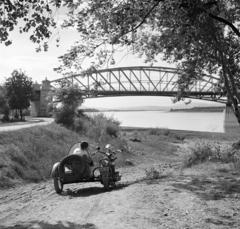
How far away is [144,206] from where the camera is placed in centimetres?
695

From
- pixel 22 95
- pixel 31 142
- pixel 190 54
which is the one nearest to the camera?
pixel 190 54

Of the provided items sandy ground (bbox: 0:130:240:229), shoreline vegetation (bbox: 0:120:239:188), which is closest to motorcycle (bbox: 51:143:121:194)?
sandy ground (bbox: 0:130:240:229)

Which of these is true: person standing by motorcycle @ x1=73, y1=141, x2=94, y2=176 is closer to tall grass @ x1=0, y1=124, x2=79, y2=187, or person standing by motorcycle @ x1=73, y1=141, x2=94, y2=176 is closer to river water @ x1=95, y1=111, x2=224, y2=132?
tall grass @ x1=0, y1=124, x2=79, y2=187

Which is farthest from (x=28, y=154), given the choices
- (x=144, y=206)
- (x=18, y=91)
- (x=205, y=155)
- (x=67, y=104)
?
(x=18, y=91)

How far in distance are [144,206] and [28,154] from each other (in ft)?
31.4

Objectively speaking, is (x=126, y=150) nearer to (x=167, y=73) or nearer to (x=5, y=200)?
(x=5, y=200)

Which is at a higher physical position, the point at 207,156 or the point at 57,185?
the point at 207,156

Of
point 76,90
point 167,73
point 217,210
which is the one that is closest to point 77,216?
point 217,210

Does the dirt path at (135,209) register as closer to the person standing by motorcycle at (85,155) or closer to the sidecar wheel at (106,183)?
the sidecar wheel at (106,183)

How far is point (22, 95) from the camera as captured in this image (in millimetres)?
52781

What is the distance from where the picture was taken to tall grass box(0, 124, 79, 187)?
13.3 metres

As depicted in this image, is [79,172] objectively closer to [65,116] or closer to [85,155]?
[85,155]

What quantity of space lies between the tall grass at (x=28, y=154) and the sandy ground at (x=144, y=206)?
3137 mm

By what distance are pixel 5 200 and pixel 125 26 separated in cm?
526
